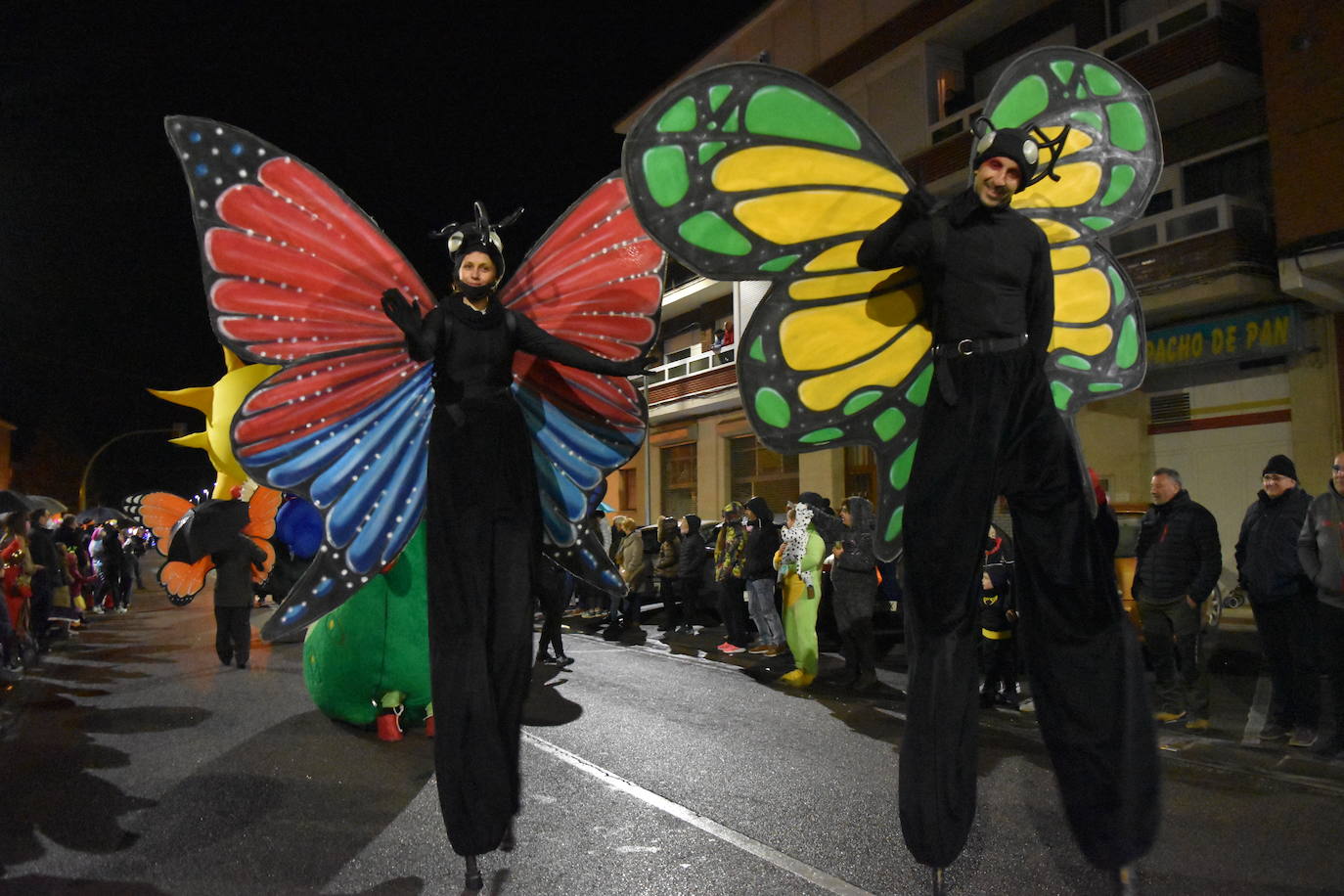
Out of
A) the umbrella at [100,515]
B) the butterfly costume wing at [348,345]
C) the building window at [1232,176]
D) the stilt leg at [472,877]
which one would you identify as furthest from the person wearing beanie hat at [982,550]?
the umbrella at [100,515]

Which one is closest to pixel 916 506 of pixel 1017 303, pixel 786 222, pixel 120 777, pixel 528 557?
pixel 1017 303

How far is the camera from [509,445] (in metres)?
3.23

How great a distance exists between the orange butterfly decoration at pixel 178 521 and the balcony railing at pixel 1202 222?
436 inches

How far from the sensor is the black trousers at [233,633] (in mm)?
9125

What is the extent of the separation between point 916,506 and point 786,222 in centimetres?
98

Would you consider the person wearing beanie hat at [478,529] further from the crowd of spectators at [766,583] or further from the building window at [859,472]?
the building window at [859,472]

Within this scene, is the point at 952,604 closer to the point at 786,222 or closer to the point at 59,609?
the point at 786,222

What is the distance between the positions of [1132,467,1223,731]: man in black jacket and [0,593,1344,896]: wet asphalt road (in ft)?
1.04

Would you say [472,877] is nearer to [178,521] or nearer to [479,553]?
[479,553]

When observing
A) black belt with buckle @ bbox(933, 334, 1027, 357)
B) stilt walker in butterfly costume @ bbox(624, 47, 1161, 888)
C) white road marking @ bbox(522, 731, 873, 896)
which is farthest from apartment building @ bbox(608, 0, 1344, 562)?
black belt with buckle @ bbox(933, 334, 1027, 357)

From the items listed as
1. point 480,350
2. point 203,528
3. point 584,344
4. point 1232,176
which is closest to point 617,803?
point 584,344

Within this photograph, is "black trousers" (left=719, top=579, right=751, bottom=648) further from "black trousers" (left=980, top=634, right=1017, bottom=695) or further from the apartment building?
"black trousers" (left=980, top=634, right=1017, bottom=695)

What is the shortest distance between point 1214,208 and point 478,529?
12954 millimetres

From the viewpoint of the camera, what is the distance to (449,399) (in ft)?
10.7
